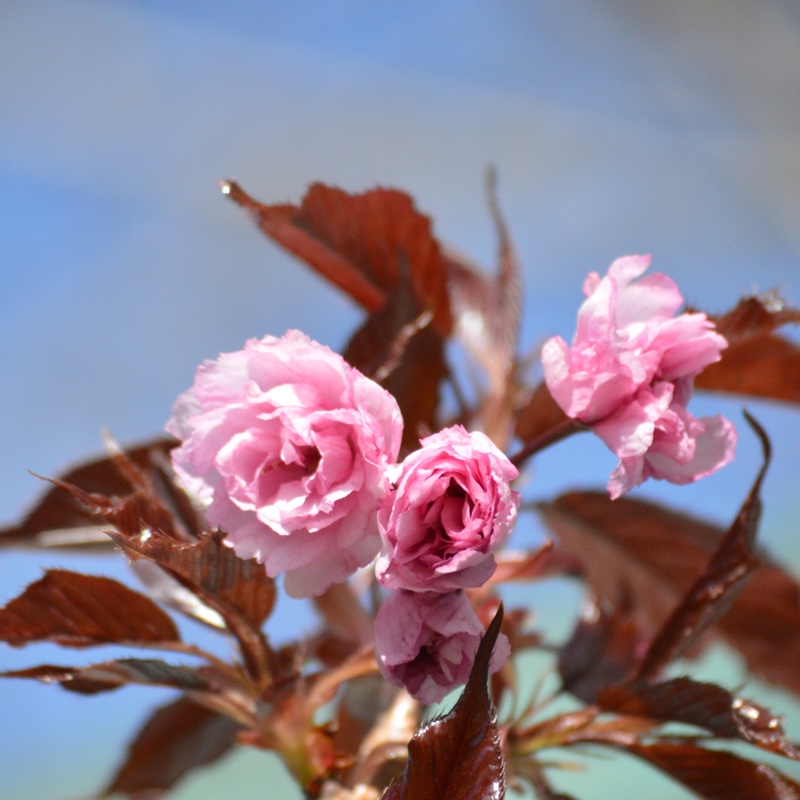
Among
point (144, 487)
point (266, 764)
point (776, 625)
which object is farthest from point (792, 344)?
point (266, 764)

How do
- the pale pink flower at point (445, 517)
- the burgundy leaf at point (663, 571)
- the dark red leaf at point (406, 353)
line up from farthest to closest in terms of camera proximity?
1. the burgundy leaf at point (663, 571)
2. the dark red leaf at point (406, 353)
3. the pale pink flower at point (445, 517)

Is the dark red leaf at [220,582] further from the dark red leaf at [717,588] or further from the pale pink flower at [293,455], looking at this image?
the dark red leaf at [717,588]

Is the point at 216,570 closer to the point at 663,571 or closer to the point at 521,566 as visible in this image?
the point at 521,566

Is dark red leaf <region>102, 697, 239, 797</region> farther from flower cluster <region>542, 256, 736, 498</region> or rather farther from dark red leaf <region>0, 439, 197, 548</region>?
flower cluster <region>542, 256, 736, 498</region>

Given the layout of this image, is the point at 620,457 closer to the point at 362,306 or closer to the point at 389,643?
the point at 389,643

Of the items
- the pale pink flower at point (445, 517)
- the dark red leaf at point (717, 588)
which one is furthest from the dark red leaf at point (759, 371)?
the pale pink flower at point (445, 517)

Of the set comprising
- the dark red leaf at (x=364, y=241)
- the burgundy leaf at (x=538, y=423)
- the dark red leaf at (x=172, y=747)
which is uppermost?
the dark red leaf at (x=364, y=241)

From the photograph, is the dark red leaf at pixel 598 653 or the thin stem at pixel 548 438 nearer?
the thin stem at pixel 548 438
